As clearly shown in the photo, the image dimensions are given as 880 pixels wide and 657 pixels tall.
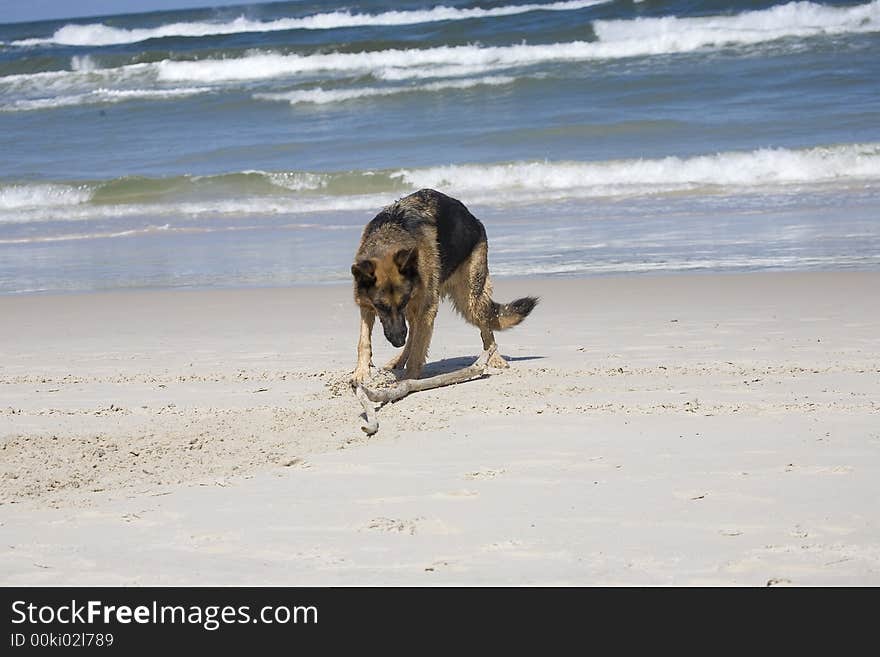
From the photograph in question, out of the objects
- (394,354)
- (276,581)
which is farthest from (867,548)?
(394,354)

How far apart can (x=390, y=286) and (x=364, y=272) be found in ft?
A: 0.66

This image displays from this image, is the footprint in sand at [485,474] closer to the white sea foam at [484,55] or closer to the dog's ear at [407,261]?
the dog's ear at [407,261]

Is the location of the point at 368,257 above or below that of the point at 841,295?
above

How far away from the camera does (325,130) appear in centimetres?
2595

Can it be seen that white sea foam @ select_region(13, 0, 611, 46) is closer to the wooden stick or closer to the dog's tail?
the dog's tail

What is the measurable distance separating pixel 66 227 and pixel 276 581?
47.4 feet

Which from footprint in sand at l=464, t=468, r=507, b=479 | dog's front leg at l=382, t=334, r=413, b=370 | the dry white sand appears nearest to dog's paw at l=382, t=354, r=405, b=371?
dog's front leg at l=382, t=334, r=413, b=370

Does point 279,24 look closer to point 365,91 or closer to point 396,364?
point 365,91

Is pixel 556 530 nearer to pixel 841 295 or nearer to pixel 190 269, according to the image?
pixel 841 295

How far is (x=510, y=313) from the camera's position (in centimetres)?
869

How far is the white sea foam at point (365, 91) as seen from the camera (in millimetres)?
29719

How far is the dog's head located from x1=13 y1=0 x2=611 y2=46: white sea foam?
34549mm

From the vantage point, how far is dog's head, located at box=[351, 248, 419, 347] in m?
7.39

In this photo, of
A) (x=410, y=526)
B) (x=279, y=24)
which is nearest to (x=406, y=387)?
(x=410, y=526)
